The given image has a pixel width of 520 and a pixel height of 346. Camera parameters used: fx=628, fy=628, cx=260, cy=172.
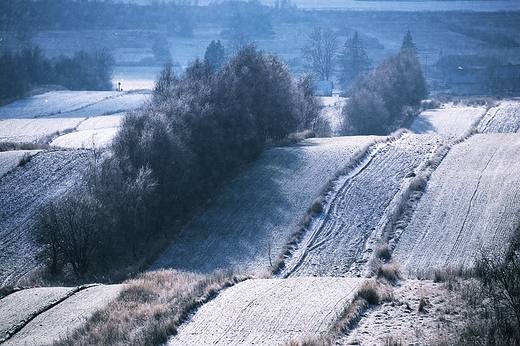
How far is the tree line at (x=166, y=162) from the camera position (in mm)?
27625

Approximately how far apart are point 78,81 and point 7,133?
3922 cm

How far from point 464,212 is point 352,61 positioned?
74.5 metres

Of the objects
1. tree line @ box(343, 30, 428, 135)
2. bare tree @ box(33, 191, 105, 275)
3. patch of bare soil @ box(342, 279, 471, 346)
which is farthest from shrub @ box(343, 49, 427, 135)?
patch of bare soil @ box(342, 279, 471, 346)

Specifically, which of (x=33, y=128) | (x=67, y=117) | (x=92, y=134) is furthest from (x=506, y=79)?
(x=33, y=128)

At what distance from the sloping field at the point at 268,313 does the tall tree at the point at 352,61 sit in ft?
272

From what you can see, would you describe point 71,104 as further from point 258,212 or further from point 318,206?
point 318,206

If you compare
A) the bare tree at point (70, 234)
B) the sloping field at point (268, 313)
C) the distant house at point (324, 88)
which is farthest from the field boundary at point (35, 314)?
the distant house at point (324, 88)

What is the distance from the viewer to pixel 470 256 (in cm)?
2431

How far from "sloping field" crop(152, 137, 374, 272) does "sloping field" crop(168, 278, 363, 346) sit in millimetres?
7249

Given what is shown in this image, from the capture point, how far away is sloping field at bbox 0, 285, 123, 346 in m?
17.6

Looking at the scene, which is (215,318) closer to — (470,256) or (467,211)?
(470,256)

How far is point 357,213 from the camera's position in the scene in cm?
3084

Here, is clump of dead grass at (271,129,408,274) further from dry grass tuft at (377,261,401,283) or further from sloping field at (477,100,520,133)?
sloping field at (477,100,520,133)

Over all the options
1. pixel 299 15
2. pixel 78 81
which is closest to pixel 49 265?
pixel 78 81
